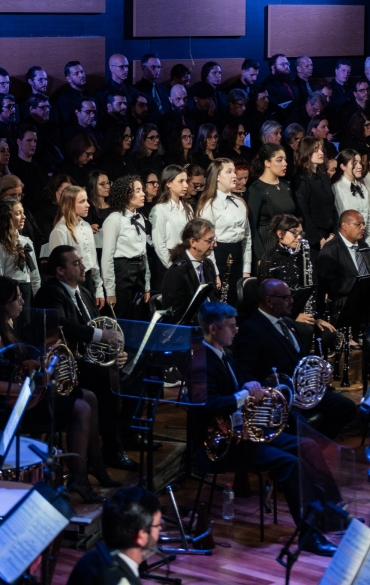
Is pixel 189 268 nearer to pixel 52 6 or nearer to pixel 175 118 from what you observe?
pixel 175 118

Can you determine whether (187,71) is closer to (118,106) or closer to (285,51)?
(118,106)

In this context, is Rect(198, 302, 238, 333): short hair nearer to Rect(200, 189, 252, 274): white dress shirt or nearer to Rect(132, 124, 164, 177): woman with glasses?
Rect(200, 189, 252, 274): white dress shirt

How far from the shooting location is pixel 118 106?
840cm

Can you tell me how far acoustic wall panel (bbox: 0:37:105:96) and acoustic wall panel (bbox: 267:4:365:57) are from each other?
2389 millimetres

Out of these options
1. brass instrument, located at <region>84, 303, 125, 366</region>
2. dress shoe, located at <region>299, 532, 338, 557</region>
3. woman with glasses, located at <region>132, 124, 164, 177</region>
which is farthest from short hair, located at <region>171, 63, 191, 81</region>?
dress shoe, located at <region>299, 532, 338, 557</region>

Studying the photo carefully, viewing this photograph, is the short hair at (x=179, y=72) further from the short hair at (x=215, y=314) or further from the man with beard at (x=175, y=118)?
the short hair at (x=215, y=314)

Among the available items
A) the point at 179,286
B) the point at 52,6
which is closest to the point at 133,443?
the point at 179,286

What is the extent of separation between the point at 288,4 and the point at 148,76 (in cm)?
296

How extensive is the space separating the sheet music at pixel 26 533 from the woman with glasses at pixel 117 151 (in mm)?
5263

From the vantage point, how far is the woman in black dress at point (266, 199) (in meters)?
7.84

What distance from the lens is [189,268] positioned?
6.36 metres

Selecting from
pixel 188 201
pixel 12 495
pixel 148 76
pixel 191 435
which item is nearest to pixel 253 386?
pixel 191 435

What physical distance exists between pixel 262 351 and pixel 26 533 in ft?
9.65

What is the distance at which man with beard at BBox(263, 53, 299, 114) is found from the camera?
33.3 feet
